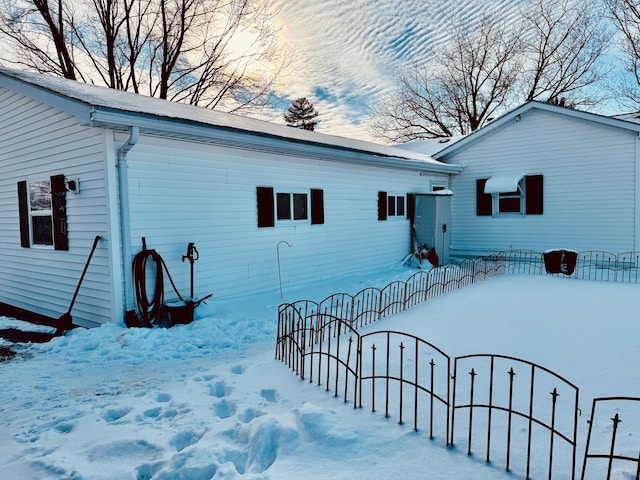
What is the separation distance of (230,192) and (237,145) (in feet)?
2.81

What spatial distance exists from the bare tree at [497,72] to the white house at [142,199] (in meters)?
22.3

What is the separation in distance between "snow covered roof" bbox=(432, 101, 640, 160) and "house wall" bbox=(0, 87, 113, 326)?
11.2m

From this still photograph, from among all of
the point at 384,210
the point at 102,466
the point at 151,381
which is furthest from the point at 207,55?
the point at 102,466

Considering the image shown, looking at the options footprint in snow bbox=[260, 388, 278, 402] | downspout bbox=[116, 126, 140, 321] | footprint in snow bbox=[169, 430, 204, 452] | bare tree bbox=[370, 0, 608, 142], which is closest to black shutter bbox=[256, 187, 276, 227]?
downspout bbox=[116, 126, 140, 321]

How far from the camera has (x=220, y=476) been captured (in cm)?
245

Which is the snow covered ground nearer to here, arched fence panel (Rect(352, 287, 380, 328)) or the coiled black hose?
arched fence panel (Rect(352, 287, 380, 328))

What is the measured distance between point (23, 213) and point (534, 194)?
12862 mm

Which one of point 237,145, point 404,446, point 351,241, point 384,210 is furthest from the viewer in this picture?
point 384,210

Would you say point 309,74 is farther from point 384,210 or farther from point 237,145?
point 237,145

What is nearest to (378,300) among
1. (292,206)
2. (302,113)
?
(292,206)

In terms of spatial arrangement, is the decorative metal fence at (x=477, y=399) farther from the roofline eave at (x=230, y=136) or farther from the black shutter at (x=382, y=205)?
the black shutter at (x=382, y=205)

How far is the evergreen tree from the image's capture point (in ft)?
120

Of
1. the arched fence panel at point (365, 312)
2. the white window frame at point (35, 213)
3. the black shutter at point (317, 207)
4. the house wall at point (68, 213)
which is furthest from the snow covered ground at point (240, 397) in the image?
the black shutter at point (317, 207)

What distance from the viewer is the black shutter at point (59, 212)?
21.8 feet
